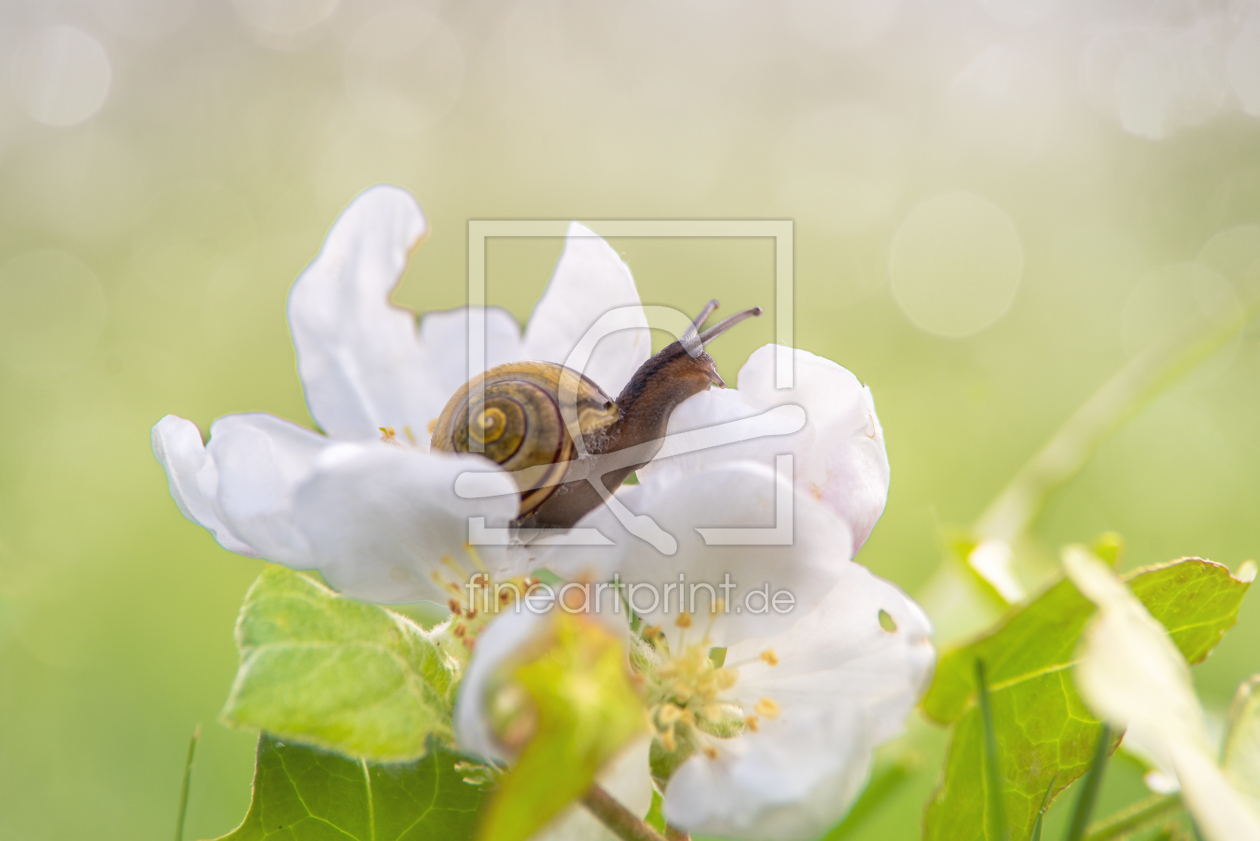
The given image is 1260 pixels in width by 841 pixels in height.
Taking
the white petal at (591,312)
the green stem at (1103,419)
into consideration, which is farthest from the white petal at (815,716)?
the green stem at (1103,419)

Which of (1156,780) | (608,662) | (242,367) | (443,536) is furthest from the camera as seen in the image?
(242,367)

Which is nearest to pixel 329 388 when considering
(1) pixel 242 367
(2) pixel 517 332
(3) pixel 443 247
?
(2) pixel 517 332

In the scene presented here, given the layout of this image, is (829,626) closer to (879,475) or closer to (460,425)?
(879,475)

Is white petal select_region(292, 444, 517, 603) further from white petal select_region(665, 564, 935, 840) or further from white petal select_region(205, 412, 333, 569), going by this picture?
white petal select_region(665, 564, 935, 840)

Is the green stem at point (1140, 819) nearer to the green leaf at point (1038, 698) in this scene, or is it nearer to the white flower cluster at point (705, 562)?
the green leaf at point (1038, 698)

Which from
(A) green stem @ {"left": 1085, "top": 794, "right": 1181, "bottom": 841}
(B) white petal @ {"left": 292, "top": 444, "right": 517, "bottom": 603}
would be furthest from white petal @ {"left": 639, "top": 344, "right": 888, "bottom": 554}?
(A) green stem @ {"left": 1085, "top": 794, "right": 1181, "bottom": 841}

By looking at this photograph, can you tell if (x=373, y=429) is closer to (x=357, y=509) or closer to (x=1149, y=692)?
(x=357, y=509)
